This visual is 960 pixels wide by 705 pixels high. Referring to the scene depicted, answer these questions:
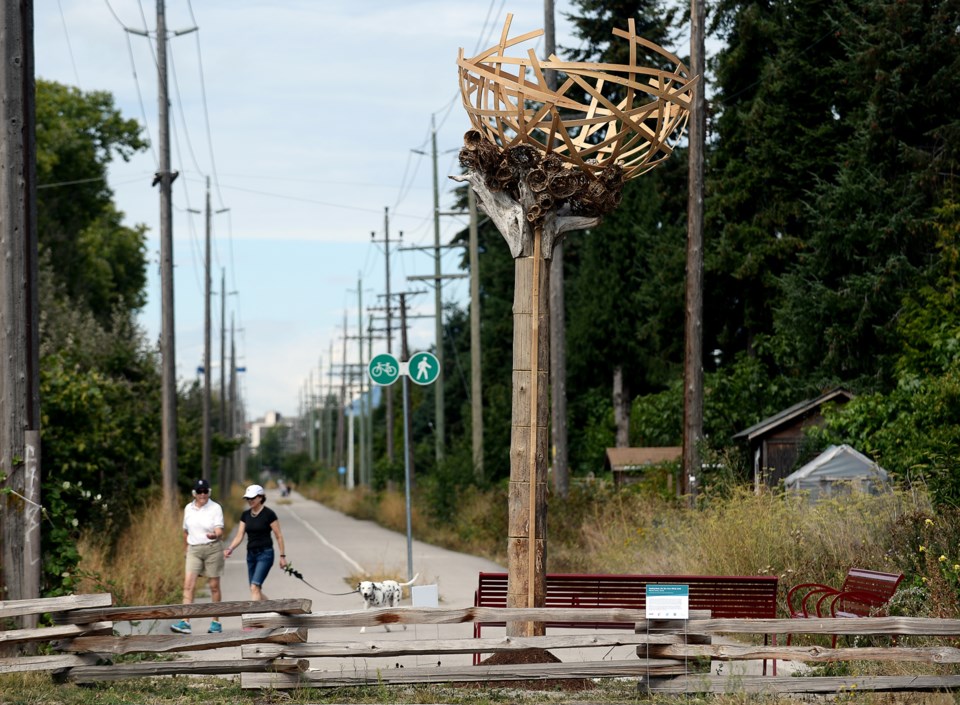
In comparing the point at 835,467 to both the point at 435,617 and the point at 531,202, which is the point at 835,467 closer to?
the point at 531,202

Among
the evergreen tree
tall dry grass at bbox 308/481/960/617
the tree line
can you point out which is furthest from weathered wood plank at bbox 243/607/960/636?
the evergreen tree

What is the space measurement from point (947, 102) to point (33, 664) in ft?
87.2

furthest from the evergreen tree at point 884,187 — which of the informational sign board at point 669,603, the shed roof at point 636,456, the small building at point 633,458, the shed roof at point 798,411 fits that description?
the informational sign board at point 669,603

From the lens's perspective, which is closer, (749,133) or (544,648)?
(544,648)

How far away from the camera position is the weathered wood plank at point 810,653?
1049 cm

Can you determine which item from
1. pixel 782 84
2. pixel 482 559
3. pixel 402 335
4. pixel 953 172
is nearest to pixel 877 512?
pixel 482 559

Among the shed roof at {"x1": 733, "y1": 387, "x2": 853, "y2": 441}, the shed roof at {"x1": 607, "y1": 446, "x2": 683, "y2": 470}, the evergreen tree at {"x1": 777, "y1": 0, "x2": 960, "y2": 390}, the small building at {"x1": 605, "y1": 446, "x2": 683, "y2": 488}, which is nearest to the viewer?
the shed roof at {"x1": 733, "y1": 387, "x2": 853, "y2": 441}

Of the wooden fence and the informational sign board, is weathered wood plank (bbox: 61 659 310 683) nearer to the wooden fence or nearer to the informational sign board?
the wooden fence

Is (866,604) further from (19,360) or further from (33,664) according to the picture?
(19,360)

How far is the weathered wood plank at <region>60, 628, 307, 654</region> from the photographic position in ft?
36.1

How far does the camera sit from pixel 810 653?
34.9 feet

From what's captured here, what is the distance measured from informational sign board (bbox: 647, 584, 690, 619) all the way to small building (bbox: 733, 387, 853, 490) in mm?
16684

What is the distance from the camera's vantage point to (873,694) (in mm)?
10438

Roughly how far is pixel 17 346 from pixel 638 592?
21.1ft
